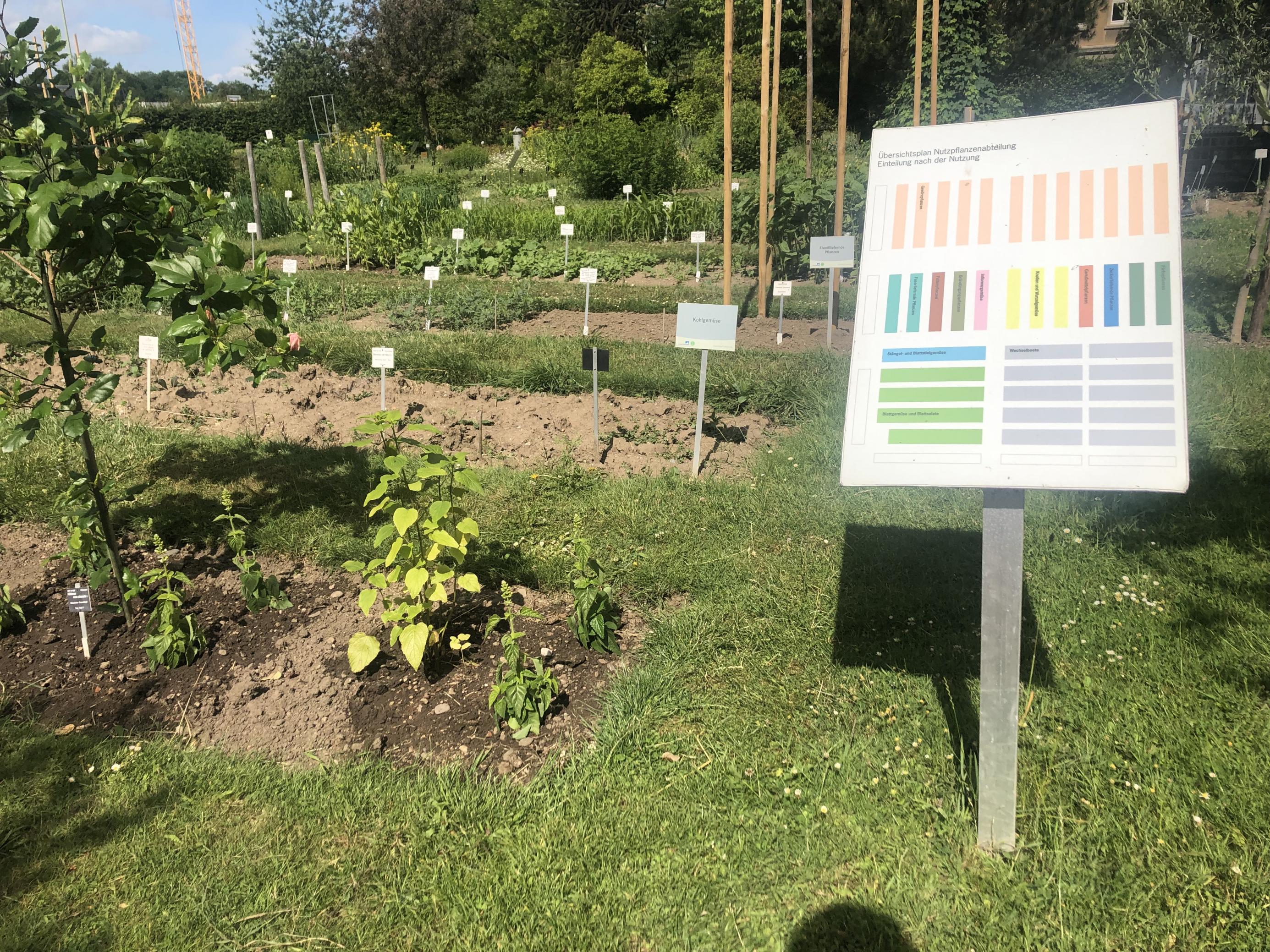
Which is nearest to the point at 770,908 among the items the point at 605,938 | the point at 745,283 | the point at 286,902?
the point at 605,938

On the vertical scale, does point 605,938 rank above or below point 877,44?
below

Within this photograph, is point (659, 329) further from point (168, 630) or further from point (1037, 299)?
point (1037, 299)

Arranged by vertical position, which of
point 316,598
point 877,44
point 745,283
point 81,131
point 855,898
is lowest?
point 855,898

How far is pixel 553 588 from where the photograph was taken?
3713 millimetres

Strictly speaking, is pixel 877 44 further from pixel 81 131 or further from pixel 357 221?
pixel 81 131

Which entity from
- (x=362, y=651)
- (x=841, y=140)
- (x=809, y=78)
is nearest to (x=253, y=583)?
(x=362, y=651)

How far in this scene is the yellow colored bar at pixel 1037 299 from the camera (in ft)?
6.75

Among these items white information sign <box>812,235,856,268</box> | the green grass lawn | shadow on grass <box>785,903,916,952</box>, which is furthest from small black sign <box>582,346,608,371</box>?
shadow on grass <box>785,903,916,952</box>

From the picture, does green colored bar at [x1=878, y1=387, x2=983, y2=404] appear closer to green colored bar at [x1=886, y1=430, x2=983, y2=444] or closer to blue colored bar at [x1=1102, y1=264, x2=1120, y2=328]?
green colored bar at [x1=886, y1=430, x2=983, y2=444]

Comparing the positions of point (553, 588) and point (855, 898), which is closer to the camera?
point (855, 898)

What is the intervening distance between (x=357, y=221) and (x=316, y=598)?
31.2 ft

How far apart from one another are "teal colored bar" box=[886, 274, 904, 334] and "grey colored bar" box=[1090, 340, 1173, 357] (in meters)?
0.48

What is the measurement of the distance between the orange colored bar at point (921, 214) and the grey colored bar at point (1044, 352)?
14.9 inches

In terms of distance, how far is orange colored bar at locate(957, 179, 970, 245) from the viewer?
2168 millimetres
